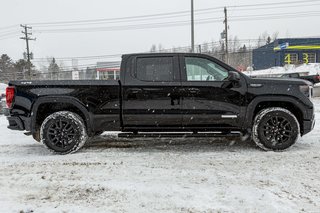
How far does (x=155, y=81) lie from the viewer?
558 cm

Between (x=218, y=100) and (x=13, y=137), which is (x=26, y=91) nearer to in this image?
(x=13, y=137)

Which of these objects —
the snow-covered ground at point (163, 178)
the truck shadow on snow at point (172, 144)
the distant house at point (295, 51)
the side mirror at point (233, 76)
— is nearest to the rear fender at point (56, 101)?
the snow-covered ground at point (163, 178)

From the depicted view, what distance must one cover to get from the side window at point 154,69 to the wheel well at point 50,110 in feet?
4.31

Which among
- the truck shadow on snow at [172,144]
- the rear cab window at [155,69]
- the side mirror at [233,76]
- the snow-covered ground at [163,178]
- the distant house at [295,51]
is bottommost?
the snow-covered ground at [163,178]

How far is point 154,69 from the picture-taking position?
5.70 meters

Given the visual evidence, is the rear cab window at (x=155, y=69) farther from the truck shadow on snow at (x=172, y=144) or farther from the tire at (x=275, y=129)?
the tire at (x=275, y=129)

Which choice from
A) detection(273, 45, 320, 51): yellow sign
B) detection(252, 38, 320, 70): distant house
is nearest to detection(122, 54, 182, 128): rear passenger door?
detection(252, 38, 320, 70): distant house

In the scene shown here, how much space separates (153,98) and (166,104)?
0.86 feet

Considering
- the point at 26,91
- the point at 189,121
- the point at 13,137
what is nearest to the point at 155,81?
the point at 189,121

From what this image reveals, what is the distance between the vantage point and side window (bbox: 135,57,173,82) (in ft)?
18.5

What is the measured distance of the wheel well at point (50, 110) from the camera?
5695mm

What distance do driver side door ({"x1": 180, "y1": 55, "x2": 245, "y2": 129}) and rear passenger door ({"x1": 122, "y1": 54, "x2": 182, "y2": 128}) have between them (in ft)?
0.52

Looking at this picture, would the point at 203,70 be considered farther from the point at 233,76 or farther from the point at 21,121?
the point at 21,121

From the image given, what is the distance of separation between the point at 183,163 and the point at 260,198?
1637 millimetres
